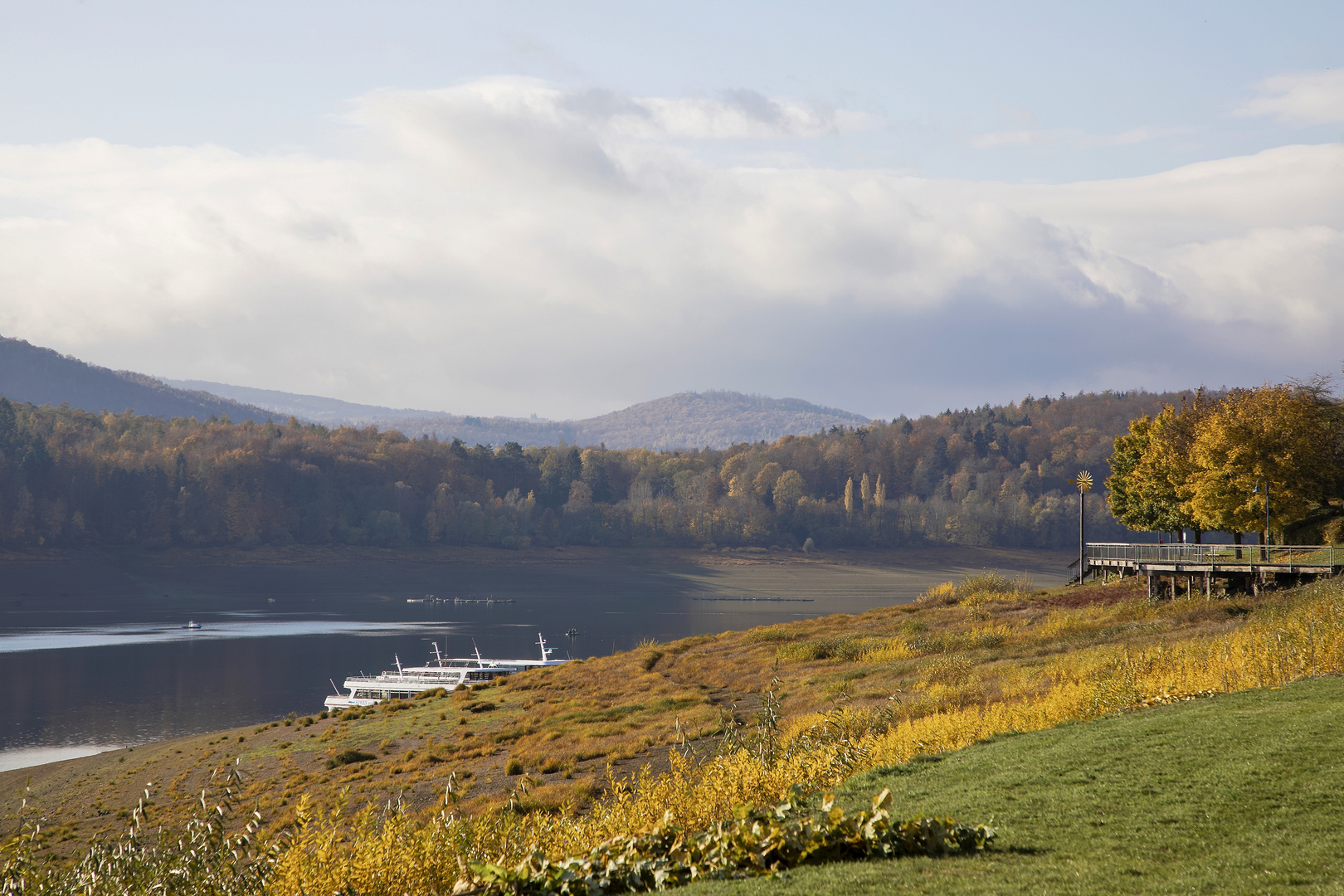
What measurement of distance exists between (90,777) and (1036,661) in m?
30.9

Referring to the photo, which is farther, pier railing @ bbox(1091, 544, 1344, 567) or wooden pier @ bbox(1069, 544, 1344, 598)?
pier railing @ bbox(1091, 544, 1344, 567)

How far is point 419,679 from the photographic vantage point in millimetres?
57125

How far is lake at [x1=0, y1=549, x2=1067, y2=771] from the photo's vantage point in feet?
174

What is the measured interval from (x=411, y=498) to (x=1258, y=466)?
14555cm

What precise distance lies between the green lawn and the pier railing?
961 inches

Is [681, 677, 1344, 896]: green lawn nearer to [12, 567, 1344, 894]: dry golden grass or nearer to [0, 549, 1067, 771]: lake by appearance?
[12, 567, 1344, 894]: dry golden grass

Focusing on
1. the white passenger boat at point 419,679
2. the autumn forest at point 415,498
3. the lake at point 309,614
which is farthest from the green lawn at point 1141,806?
the autumn forest at point 415,498

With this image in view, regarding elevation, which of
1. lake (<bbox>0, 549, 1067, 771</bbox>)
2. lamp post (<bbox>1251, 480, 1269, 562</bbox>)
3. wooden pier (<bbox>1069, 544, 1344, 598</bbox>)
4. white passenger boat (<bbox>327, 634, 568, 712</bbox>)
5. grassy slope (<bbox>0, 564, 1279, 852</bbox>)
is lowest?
Answer: lake (<bbox>0, 549, 1067, 771</bbox>)

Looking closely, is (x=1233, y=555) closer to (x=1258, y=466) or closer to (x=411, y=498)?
(x=1258, y=466)

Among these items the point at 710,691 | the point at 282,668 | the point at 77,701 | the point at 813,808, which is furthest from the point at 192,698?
the point at 813,808

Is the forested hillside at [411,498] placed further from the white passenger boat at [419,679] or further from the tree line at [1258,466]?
the tree line at [1258,466]

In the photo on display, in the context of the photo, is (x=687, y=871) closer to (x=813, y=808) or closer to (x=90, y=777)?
(x=813, y=808)

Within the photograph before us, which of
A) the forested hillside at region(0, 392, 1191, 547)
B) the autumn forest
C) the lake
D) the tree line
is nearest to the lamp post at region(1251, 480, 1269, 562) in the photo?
the tree line

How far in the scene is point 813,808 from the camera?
399 inches
